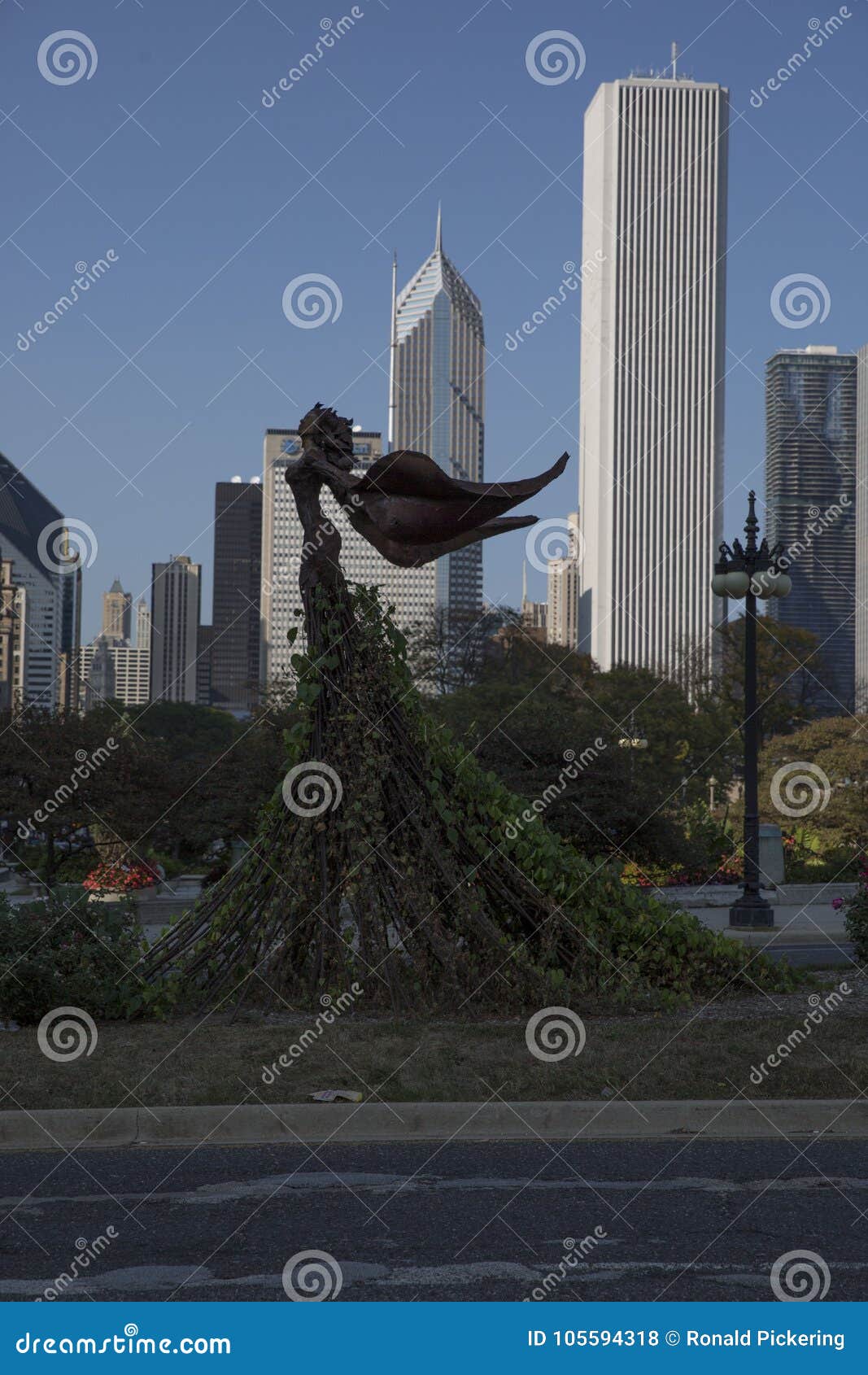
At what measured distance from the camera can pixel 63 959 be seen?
32.7 feet

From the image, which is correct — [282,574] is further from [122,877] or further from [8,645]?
[122,877]

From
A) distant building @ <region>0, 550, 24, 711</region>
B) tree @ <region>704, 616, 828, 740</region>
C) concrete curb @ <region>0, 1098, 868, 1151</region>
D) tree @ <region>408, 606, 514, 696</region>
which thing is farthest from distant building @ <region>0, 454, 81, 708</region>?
concrete curb @ <region>0, 1098, 868, 1151</region>

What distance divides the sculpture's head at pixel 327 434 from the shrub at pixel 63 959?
393 cm

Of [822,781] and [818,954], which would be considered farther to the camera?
[822,781]

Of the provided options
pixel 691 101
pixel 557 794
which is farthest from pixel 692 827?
pixel 691 101

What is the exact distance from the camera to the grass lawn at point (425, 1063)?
26.2ft

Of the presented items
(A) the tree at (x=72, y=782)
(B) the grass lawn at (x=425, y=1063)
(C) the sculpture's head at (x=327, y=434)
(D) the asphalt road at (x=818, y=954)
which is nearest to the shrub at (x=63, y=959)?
(B) the grass lawn at (x=425, y=1063)

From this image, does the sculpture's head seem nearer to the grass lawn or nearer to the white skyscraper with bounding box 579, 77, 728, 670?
the grass lawn

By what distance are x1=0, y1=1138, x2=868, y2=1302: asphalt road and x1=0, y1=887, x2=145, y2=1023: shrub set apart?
9.02ft

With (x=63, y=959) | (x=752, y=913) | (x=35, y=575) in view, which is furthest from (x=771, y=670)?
(x=35, y=575)

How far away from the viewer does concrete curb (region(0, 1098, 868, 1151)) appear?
293 inches

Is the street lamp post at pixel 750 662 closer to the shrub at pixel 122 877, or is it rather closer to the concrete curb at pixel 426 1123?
the shrub at pixel 122 877

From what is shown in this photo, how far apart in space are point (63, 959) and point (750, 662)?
13.2m

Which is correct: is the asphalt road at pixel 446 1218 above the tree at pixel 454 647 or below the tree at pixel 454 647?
below
